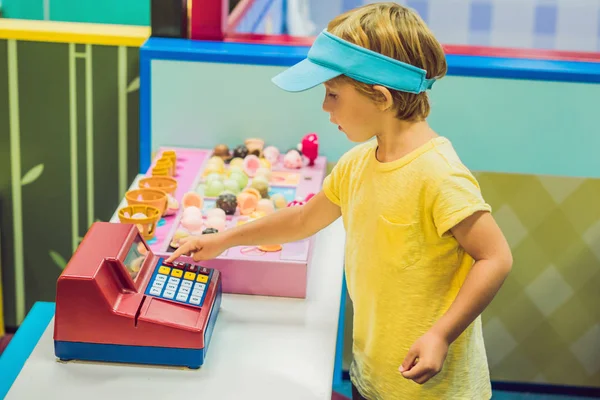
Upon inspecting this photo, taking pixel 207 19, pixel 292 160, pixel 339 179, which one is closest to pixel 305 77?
pixel 339 179

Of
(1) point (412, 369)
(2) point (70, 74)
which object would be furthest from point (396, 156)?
(2) point (70, 74)

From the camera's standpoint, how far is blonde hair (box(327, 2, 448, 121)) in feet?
3.91

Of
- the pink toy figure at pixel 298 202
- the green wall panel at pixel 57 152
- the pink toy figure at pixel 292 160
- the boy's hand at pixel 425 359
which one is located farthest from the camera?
the green wall panel at pixel 57 152

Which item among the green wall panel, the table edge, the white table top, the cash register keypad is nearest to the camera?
the white table top

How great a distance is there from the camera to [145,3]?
350 centimetres

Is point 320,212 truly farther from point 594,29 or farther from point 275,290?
point 594,29

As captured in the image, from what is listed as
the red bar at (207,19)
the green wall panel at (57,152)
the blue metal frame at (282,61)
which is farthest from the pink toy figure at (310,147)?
the green wall panel at (57,152)

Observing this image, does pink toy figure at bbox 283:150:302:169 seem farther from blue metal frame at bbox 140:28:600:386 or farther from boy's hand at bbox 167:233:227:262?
boy's hand at bbox 167:233:227:262

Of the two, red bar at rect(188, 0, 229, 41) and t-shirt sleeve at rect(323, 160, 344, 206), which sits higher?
red bar at rect(188, 0, 229, 41)

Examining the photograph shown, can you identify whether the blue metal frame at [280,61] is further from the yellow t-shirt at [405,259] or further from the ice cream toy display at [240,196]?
the yellow t-shirt at [405,259]

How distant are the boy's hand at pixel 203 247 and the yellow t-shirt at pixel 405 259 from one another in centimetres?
20

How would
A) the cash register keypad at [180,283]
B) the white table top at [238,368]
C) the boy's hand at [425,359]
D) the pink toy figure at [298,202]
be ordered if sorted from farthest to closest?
the pink toy figure at [298,202] → the cash register keypad at [180,283] → the white table top at [238,368] → the boy's hand at [425,359]

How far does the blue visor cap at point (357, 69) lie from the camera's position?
1190 mm

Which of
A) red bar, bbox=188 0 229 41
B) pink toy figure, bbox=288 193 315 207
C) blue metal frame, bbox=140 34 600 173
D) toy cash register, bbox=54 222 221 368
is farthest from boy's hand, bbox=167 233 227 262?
red bar, bbox=188 0 229 41
